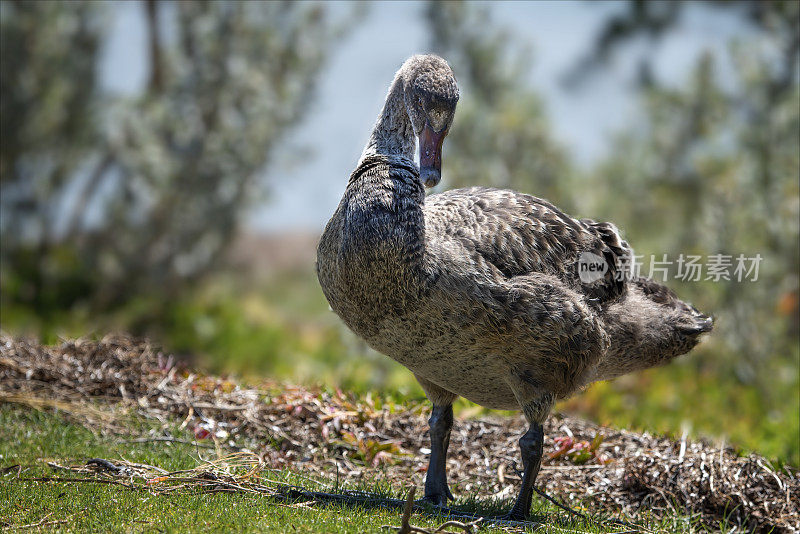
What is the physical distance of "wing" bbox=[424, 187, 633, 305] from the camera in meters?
5.40

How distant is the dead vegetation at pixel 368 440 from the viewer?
6398 millimetres

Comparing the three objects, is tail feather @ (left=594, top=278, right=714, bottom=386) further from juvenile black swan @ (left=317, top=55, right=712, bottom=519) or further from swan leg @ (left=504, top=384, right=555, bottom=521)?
swan leg @ (left=504, top=384, right=555, bottom=521)

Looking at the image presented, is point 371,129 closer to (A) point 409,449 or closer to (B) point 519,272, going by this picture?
(B) point 519,272

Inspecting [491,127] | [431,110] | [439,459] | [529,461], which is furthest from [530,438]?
[491,127]

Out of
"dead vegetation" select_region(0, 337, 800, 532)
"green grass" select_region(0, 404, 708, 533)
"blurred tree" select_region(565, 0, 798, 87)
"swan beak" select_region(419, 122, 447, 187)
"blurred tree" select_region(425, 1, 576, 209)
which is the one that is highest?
"blurred tree" select_region(565, 0, 798, 87)

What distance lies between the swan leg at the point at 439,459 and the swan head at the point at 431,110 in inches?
73.7

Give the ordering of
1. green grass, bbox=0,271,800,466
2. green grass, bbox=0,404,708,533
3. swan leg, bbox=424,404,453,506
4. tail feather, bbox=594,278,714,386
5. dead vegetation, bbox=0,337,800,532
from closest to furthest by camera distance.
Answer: green grass, bbox=0,404,708,533, swan leg, bbox=424,404,453,506, tail feather, bbox=594,278,714,386, dead vegetation, bbox=0,337,800,532, green grass, bbox=0,271,800,466

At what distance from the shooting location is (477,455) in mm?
7094

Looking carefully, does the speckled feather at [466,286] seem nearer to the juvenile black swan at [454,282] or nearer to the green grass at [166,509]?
the juvenile black swan at [454,282]

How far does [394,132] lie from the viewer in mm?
5703

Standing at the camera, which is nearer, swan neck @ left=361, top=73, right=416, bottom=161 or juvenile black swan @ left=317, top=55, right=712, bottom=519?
juvenile black swan @ left=317, top=55, right=712, bottom=519

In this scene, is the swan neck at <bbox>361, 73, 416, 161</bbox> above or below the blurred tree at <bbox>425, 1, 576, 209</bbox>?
below

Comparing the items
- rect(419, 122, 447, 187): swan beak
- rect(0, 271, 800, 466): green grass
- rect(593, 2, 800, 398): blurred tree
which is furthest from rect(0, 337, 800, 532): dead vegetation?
rect(593, 2, 800, 398): blurred tree

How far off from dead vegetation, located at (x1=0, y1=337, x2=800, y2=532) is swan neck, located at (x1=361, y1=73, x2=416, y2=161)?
8.09ft
